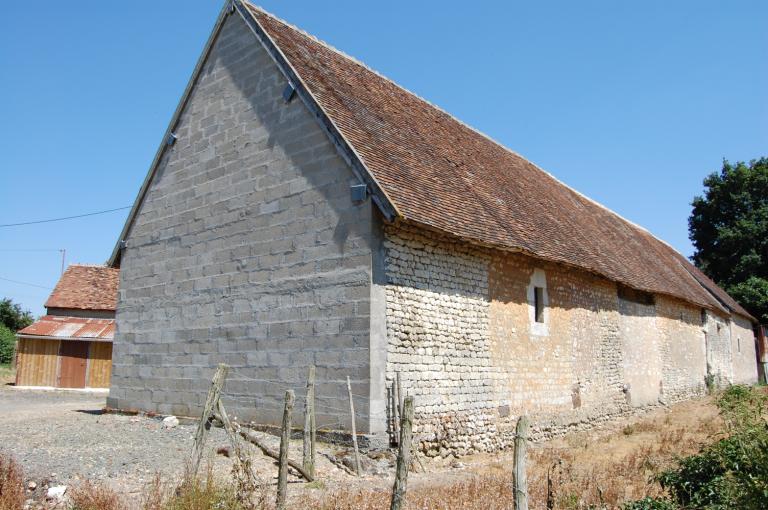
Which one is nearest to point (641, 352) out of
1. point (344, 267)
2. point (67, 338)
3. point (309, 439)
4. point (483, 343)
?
point (483, 343)

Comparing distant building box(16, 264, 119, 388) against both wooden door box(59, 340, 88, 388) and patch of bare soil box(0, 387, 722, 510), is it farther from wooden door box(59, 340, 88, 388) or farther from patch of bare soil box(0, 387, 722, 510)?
patch of bare soil box(0, 387, 722, 510)

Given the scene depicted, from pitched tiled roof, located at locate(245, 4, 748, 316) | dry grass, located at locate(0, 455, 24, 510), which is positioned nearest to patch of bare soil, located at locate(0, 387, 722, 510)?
dry grass, located at locate(0, 455, 24, 510)

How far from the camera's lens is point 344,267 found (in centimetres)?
1018

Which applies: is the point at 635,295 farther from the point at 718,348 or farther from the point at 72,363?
the point at 72,363

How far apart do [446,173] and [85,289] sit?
2207 centimetres

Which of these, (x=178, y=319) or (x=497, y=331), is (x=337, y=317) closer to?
(x=497, y=331)

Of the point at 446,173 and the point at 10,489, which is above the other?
the point at 446,173

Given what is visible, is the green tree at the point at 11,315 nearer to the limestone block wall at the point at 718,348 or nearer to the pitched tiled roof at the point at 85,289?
the pitched tiled roof at the point at 85,289

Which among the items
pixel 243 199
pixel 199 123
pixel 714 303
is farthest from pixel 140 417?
pixel 714 303

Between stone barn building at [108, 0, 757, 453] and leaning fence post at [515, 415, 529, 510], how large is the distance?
4125mm

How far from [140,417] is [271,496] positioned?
7201 mm

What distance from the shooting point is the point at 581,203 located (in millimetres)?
22031

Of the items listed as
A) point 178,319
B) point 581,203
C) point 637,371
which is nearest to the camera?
point 178,319

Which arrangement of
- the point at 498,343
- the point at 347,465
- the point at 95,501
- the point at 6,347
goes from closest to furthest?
the point at 95,501 < the point at 347,465 < the point at 498,343 < the point at 6,347
